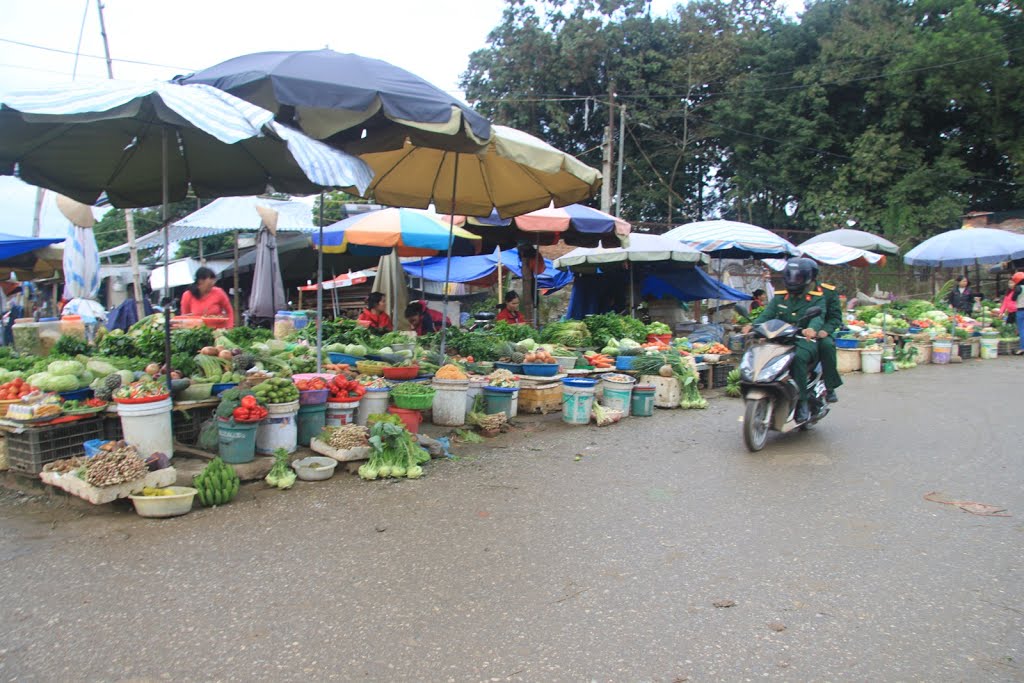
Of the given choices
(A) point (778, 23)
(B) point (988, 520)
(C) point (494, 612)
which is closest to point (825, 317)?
(B) point (988, 520)

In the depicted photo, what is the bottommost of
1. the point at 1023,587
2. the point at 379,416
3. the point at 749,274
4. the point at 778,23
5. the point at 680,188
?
the point at 1023,587

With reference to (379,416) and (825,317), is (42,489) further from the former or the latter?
(825,317)

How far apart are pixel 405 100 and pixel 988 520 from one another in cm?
540

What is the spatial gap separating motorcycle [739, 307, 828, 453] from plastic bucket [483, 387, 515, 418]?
2.59m

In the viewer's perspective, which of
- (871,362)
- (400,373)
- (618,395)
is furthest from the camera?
(871,362)

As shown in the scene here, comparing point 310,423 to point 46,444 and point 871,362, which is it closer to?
point 46,444

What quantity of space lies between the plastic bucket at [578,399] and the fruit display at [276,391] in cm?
339

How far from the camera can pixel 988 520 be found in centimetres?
458

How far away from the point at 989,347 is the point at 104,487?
18.1m

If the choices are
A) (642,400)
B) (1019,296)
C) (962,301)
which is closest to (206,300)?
(642,400)

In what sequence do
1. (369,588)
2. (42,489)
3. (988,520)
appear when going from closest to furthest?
(369,588) → (988,520) → (42,489)

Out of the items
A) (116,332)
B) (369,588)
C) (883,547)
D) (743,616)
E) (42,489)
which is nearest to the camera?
(743,616)

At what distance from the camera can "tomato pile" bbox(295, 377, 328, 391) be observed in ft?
19.5

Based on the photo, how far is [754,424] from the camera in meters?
6.44
